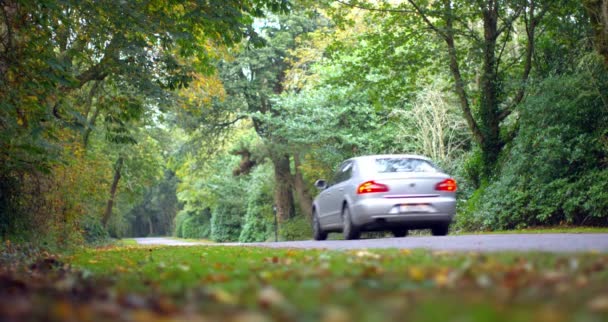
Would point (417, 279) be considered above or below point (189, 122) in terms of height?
below

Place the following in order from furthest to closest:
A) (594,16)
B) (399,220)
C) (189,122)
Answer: (189,122)
(594,16)
(399,220)

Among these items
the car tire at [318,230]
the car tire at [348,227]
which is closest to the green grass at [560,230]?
the car tire at [348,227]

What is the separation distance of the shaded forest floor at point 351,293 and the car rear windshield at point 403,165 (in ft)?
27.4

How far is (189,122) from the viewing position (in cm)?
3797

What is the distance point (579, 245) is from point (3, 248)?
10015 mm

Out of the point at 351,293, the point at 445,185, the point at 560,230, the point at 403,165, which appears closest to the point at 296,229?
the point at 560,230

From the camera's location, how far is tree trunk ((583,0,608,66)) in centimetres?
1686

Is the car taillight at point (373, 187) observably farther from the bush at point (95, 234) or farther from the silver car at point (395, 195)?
the bush at point (95, 234)

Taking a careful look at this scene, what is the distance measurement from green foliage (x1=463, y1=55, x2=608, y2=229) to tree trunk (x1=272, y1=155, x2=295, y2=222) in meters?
18.2

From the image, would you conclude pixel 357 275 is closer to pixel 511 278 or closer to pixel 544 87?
pixel 511 278

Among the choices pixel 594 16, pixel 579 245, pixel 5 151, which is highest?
pixel 594 16

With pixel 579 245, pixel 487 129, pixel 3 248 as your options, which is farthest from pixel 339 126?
pixel 579 245

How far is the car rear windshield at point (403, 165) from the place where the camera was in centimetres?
1567

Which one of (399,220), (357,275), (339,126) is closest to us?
(357,275)
